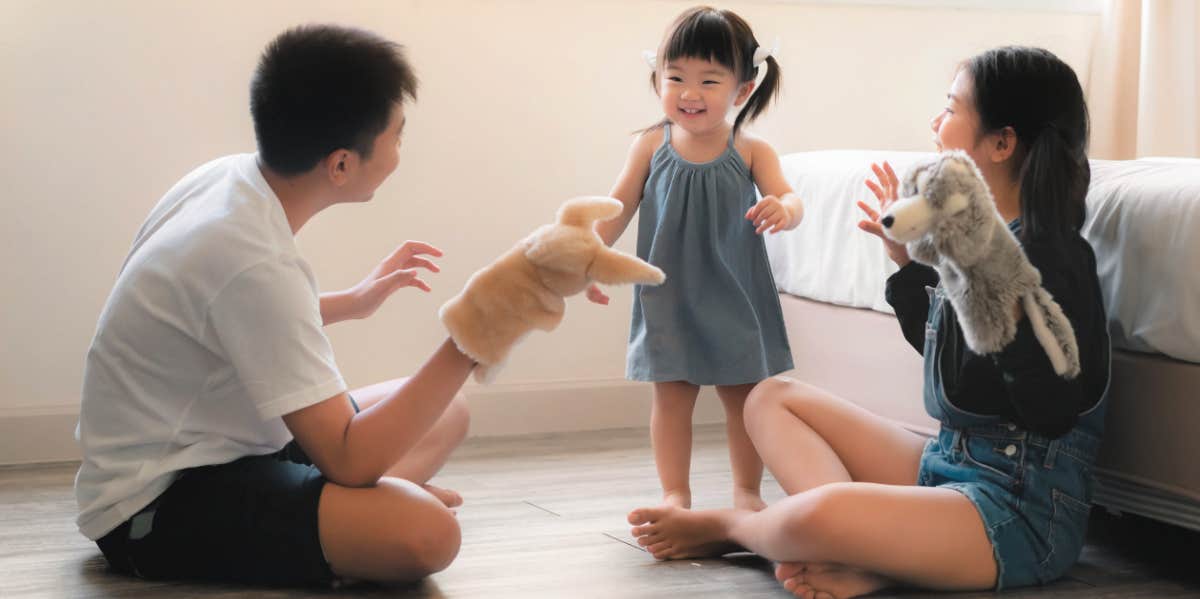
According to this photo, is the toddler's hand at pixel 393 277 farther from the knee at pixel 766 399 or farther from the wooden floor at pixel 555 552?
the knee at pixel 766 399

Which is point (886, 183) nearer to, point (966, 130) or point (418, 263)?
point (966, 130)

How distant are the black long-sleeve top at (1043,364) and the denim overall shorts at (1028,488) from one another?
0.02 metres

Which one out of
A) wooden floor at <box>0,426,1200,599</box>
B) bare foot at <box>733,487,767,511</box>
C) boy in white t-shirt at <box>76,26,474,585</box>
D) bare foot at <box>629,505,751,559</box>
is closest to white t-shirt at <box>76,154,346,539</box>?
boy in white t-shirt at <box>76,26,474,585</box>

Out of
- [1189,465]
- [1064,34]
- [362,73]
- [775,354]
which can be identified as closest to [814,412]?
[775,354]

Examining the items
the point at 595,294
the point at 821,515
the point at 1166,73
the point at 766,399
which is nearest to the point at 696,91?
the point at 766,399

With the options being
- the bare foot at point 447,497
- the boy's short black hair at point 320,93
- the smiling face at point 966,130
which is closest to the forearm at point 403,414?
the boy's short black hair at point 320,93

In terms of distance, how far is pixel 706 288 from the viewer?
1.68m

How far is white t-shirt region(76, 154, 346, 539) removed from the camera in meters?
1.23

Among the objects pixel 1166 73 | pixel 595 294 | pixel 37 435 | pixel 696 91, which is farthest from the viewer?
pixel 1166 73

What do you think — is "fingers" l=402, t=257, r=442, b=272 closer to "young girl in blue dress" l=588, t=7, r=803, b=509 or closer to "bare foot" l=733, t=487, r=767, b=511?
"young girl in blue dress" l=588, t=7, r=803, b=509

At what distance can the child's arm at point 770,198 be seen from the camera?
1.55 metres

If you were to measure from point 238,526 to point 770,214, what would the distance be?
733 mm

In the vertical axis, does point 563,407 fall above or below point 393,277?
below

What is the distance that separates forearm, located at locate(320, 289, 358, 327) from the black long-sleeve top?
72 centimetres
